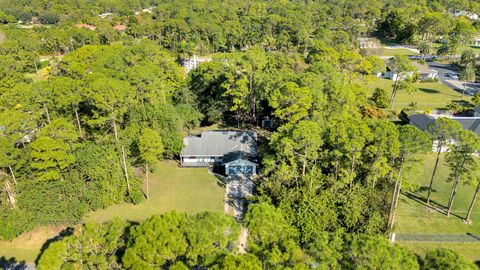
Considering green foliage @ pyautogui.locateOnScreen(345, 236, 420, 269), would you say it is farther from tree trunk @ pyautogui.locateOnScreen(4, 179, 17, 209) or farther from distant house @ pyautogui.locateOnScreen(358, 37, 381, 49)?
distant house @ pyautogui.locateOnScreen(358, 37, 381, 49)

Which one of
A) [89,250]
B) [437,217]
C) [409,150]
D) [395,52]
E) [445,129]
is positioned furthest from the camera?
[395,52]

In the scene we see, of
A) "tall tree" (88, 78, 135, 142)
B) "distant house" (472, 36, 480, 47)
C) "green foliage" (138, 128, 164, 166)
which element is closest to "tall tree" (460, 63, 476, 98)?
"distant house" (472, 36, 480, 47)

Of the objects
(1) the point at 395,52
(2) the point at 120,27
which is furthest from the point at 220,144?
(2) the point at 120,27

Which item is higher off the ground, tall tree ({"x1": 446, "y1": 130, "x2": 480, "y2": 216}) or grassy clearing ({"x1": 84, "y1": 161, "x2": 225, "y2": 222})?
tall tree ({"x1": 446, "y1": 130, "x2": 480, "y2": 216})

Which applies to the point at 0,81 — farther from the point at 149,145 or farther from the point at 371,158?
the point at 371,158

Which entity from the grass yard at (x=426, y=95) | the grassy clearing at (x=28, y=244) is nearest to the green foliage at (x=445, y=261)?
the grassy clearing at (x=28, y=244)

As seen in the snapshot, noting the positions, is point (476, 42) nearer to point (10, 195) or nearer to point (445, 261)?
point (445, 261)
